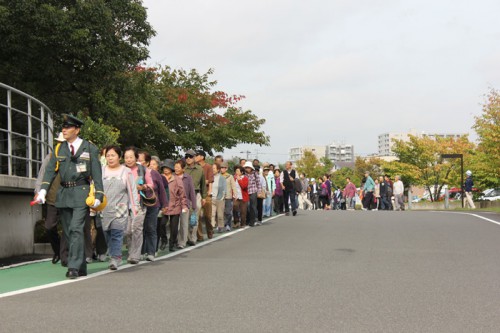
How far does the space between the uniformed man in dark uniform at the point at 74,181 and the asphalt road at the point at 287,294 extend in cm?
44

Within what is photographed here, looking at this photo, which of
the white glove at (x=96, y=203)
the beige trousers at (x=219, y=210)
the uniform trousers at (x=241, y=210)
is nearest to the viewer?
the white glove at (x=96, y=203)

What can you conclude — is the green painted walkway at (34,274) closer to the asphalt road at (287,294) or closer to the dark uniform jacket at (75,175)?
the asphalt road at (287,294)

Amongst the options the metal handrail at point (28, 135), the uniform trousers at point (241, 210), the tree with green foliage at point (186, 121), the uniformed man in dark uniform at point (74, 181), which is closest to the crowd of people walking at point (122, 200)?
the uniformed man in dark uniform at point (74, 181)

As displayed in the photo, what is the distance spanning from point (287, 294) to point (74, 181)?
10.0ft

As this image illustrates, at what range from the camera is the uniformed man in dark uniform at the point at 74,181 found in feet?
28.1

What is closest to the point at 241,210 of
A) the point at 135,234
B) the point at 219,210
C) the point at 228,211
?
the point at 228,211

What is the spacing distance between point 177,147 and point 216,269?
27533 mm

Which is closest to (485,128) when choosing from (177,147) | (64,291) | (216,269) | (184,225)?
(177,147)

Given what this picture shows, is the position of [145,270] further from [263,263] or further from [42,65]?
[42,65]

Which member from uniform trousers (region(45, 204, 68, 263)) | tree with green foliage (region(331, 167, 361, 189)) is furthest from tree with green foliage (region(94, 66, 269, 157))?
tree with green foliage (region(331, 167, 361, 189))

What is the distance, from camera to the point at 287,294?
24.0 feet

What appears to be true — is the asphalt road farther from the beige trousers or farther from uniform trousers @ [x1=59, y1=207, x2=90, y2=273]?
the beige trousers

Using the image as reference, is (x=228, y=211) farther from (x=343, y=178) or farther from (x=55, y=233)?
(x=343, y=178)

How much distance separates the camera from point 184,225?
42.9 ft
